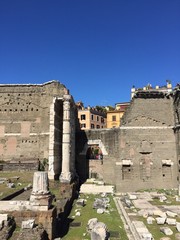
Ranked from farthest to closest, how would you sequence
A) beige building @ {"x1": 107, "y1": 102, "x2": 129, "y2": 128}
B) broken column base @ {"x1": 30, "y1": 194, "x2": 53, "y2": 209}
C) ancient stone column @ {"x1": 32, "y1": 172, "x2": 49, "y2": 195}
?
beige building @ {"x1": 107, "y1": 102, "x2": 129, "y2": 128} → ancient stone column @ {"x1": 32, "y1": 172, "x2": 49, "y2": 195} → broken column base @ {"x1": 30, "y1": 194, "x2": 53, "y2": 209}

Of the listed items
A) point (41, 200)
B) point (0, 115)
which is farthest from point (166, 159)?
point (0, 115)

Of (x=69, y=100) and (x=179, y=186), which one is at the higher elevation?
(x=69, y=100)

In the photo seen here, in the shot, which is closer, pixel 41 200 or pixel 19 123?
pixel 41 200

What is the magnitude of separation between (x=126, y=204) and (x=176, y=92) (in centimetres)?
960

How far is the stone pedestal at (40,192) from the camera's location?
302 inches

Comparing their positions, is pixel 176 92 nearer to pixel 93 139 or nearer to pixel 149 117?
pixel 149 117

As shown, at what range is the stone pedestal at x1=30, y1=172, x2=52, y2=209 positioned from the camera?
766 cm

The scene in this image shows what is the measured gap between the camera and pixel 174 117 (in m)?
18.1

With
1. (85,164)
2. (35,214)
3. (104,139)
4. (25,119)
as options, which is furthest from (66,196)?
(25,119)

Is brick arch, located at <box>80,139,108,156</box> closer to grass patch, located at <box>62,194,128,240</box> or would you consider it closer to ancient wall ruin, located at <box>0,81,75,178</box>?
ancient wall ruin, located at <box>0,81,75,178</box>

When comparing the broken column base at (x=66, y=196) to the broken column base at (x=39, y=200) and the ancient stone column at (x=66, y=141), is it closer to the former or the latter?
the ancient stone column at (x=66, y=141)

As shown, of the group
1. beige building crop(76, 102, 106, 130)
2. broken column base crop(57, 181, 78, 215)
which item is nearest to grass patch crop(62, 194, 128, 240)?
broken column base crop(57, 181, 78, 215)

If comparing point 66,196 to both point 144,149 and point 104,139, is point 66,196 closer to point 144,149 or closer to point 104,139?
point 104,139

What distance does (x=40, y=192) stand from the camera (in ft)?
25.5
